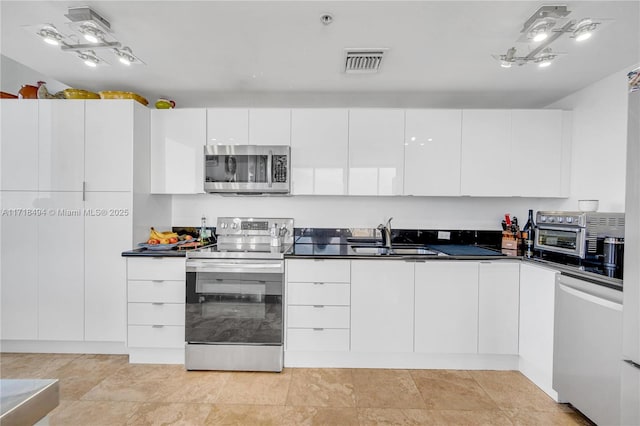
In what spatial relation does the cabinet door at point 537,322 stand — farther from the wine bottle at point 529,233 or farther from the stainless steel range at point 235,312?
the stainless steel range at point 235,312

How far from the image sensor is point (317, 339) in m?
2.35

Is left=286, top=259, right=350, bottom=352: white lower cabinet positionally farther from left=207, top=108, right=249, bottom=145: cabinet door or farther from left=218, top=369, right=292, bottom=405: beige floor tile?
left=207, top=108, right=249, bottom=145: cabinet door

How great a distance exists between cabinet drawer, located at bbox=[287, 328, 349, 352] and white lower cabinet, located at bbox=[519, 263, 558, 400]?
4.55 feet

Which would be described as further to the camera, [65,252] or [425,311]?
[65,252]

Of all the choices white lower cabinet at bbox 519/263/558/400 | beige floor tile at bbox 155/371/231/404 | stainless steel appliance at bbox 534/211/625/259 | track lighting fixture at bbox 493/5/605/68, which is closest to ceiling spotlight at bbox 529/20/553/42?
track lighting fixture at bbox 493/5/605/68

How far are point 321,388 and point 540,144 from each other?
9.33 ft

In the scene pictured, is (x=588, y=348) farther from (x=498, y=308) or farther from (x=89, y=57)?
(x=89, y=57)

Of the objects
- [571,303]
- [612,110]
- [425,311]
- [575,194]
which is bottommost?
[425,311]

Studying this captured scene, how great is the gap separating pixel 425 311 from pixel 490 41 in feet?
6.60

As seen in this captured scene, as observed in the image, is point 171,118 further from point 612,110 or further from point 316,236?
point 612,110

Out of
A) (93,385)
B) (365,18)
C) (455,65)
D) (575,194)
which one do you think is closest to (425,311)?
(575,194)

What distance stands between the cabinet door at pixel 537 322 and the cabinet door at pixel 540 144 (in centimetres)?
95

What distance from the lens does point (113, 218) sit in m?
2.51

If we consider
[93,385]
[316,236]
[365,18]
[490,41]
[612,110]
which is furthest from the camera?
[316,236]
